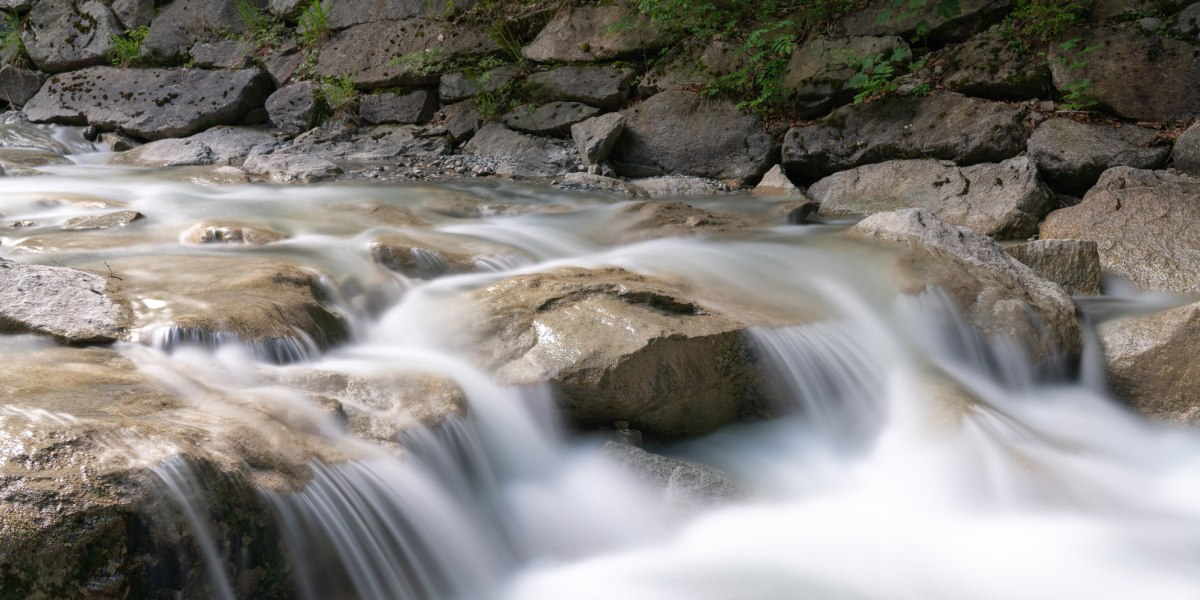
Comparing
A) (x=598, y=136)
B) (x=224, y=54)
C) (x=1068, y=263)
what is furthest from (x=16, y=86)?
(x=1068, y=263)

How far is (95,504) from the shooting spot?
171cm

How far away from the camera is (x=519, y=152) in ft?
27.7

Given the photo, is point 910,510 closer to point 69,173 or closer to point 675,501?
point 675,501

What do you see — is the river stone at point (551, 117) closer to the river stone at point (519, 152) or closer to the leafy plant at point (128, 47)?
the river stone at point (519, 152)

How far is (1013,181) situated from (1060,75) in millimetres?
1277

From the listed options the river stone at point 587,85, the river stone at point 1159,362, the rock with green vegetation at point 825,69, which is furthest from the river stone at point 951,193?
the river stone at point 587,85

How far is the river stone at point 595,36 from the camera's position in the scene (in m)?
8.55

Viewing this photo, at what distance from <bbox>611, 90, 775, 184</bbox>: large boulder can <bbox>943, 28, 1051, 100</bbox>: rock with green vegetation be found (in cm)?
177

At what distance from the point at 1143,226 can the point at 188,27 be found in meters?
11.5

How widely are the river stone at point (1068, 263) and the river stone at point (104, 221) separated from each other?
5521 millimetres

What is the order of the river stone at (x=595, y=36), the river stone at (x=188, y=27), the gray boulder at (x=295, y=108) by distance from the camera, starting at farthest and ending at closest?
the river stone at (x=188, y=27)
the gray boulder at (x=295, y=108)
the river stone at (x=595, y=36)

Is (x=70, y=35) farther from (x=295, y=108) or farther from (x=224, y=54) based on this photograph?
(x=295, y=108)

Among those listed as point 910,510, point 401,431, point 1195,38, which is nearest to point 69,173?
point 401,431

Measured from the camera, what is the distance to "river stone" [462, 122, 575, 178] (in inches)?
318
